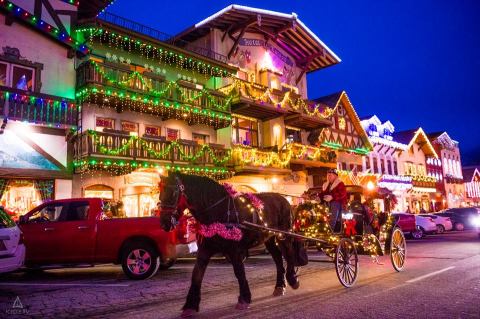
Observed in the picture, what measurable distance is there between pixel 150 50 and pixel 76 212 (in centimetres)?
1287

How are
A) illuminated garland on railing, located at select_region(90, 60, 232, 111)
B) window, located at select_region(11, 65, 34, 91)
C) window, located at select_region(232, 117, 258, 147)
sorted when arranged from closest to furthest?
window, located at select_region(11, 65, 34, 91) < illuminated garland on railing, located at select_region(90, 60, 232, 111) < window, located at select_region(232, 117, 258, 147)

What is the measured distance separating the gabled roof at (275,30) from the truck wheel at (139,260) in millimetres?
18130

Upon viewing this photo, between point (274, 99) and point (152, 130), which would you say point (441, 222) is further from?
point (152, 130)

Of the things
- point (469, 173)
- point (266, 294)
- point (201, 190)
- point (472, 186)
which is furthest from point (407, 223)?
point (469, 173)

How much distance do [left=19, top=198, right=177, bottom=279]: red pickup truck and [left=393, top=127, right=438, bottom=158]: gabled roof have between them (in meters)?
42.8

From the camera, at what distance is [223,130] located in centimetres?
2522

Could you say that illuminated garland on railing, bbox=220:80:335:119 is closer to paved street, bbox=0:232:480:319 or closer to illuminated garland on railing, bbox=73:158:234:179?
illuminated garland on railing, bbox=73:158:234:179

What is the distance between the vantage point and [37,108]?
16688mm

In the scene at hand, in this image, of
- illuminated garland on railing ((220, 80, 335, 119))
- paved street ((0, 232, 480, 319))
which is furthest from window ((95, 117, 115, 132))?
paved street ((0, 232, 480, 319))

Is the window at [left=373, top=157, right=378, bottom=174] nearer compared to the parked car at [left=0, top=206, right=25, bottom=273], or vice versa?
the parked car at [left=0, top=206, right=25, bottom=273]

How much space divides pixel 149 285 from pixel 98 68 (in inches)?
464

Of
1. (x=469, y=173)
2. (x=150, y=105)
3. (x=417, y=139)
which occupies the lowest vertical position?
(x=469, y=173)

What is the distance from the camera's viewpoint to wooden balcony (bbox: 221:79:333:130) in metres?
24.1

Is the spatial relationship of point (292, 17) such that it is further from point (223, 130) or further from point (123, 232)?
point (123, 232)
